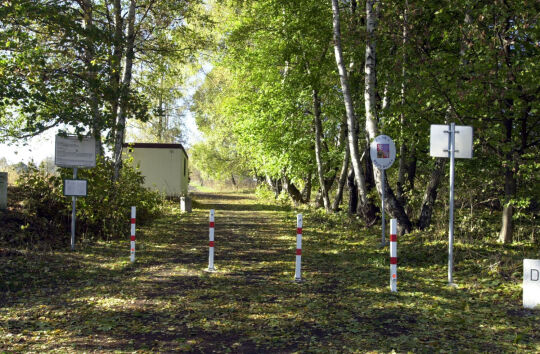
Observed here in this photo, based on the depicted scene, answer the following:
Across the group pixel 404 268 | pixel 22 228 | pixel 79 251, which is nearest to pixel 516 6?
pixel 404 268

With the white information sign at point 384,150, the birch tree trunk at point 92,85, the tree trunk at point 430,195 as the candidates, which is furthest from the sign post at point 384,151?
the birch tree trunk at point 92,85

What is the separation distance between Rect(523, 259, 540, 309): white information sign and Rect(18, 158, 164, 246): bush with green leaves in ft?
30.8

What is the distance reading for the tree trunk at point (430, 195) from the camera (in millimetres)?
10320

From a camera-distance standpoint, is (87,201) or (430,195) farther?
(87,201)

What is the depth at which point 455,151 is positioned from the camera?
273 inches

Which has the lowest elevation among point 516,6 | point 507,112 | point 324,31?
point 507,112

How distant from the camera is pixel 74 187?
9820 mm

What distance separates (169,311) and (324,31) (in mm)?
12833

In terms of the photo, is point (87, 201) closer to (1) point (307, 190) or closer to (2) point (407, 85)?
(2) point (407, 85)

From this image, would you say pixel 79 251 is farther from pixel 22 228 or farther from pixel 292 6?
pixel 292 6

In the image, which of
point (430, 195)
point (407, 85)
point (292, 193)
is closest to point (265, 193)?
point (292, 193)

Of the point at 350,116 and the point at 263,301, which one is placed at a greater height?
the point at 350,116

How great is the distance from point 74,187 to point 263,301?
6008mm

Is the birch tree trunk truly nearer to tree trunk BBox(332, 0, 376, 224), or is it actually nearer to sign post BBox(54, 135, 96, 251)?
sign post BBox(54, 135, 96, 251)
